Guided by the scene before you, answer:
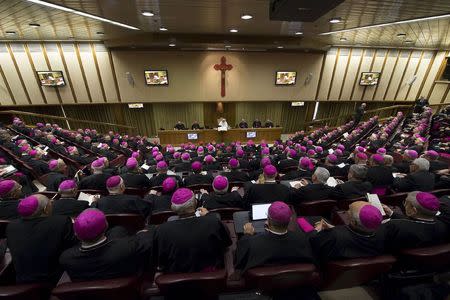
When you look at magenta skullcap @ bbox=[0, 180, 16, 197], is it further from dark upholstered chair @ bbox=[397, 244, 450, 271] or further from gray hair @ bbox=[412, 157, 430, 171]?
gray hair @ bbox=[412, 157, 430, 171]

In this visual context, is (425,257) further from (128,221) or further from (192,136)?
(192,136)

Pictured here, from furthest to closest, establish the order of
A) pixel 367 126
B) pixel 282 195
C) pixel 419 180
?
pixel 367 126 → pixel 419 180 → pixel 282 195

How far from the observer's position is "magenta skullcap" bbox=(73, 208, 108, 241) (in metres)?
1.88

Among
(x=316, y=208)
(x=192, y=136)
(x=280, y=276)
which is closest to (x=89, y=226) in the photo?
(x=280, y=276)

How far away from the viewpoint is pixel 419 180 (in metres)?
3.65

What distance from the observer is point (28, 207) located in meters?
2.23

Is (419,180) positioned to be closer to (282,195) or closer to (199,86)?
(282,195)

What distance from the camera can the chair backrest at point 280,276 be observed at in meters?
1.69

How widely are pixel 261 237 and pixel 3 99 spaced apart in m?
16.7

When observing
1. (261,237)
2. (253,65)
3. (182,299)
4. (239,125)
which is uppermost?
(253,65)

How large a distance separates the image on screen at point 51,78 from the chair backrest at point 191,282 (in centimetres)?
1471

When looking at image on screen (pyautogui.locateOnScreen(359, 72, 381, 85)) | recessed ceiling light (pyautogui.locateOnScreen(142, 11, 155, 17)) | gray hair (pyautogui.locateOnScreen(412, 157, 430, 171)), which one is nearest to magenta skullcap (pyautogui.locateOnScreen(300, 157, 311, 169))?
gray hair (pyautogui.locateOnScreen(412, 157, 430, 171))

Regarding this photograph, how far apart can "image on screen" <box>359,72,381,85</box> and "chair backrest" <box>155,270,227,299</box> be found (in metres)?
17.0

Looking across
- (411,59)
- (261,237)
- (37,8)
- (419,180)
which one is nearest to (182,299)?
(261,237)
